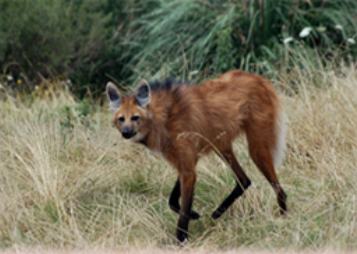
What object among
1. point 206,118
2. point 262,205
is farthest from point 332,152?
point 206,118

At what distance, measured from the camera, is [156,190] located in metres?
3.98

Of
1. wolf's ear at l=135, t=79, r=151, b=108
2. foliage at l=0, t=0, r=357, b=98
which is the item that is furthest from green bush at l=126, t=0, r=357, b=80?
wolf's ear at l=135, t=79, r=151, b=108

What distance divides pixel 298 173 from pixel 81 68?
15.7 ft

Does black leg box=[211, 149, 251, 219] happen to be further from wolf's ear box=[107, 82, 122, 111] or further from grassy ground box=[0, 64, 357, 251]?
wolf's ear box=[107, 82, 122, 111]

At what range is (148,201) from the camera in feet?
12.5

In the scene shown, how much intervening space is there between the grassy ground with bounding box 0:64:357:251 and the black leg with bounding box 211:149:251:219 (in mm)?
63

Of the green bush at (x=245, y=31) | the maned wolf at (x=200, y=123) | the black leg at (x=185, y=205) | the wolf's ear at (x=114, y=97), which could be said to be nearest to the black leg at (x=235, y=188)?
the maned wolf at (x=200, y=123)

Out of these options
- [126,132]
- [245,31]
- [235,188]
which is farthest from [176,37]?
[126,132]

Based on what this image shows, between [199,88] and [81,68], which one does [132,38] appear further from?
[199,88]

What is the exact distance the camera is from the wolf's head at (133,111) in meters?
3.22

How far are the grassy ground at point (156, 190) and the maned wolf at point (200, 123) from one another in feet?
0.66

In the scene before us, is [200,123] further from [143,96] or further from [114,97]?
[114,97]

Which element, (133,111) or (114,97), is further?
(114,97)

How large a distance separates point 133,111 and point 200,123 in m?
0.54
